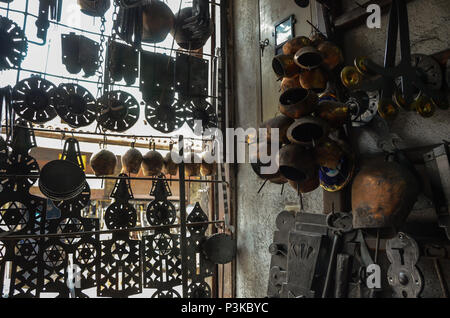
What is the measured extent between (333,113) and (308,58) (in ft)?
1.01

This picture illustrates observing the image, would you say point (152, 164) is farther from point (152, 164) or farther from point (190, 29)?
point (190, 29)

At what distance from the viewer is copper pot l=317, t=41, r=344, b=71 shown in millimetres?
1417

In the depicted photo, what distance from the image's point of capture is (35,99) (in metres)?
1.99

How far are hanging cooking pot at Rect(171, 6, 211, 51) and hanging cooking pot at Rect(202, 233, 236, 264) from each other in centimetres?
169

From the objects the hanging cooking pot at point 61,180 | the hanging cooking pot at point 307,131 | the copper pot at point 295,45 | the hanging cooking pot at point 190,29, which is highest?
the hanging cooking pot at point 190,29

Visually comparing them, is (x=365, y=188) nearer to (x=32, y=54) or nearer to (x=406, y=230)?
(x=406, y=230)

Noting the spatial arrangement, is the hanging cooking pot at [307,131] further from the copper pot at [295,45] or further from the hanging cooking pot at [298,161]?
the copper pot at [295,45]

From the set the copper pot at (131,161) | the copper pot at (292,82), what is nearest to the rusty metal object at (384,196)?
the copper pot at (292,82)

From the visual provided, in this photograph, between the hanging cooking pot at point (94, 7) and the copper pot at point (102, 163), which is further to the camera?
the copper pot at point (102, 163)

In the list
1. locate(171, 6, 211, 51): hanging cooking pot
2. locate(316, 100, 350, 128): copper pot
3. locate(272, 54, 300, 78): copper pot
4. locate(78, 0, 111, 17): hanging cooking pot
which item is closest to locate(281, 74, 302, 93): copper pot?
locate(272, 54, 300, 78): copper pot

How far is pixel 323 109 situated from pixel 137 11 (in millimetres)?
1640

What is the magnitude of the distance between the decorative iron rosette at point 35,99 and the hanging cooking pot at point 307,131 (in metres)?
1.73

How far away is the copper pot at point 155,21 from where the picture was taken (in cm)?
227
